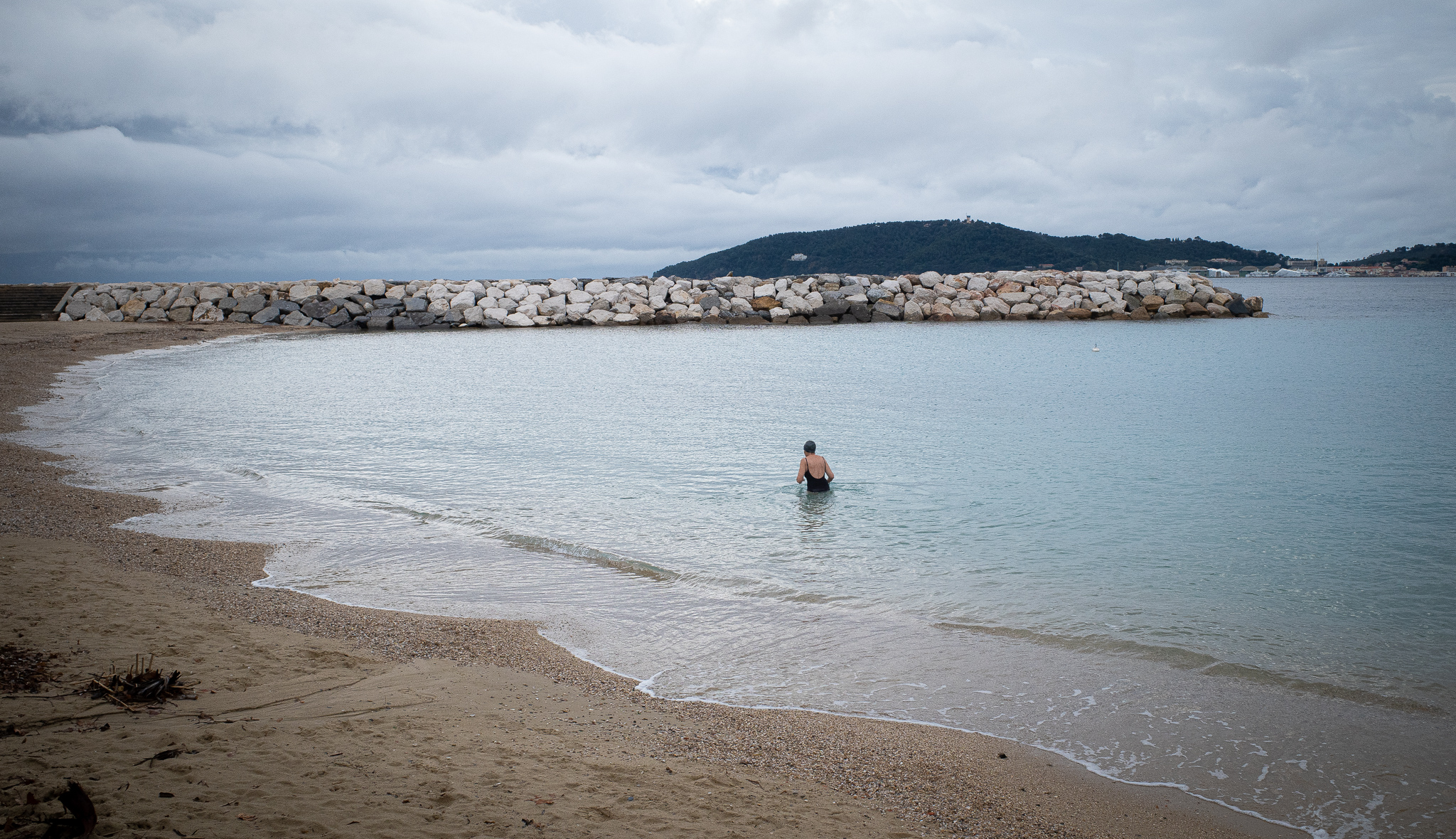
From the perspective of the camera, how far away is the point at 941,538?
8.72m

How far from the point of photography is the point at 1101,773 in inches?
166

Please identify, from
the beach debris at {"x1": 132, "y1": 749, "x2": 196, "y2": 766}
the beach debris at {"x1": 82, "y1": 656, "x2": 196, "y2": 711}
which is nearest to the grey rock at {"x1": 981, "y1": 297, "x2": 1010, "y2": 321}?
the beach debris at {"x1": 82, "y1": 656, "x2": 196, "y2": 711}

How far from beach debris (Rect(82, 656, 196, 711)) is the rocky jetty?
3898cm

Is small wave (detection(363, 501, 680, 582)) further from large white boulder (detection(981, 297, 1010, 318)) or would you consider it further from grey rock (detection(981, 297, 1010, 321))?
large white boulder (detection(981, 297, 1010, 318))

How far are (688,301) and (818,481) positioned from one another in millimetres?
34259

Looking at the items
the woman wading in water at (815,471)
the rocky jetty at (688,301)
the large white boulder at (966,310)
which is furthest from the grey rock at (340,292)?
the woman wading in water at (815,471)

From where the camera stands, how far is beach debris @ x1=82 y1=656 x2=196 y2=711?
393cm

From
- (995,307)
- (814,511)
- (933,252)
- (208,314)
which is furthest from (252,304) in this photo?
(933,252)

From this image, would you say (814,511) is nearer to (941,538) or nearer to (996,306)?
(941,538)

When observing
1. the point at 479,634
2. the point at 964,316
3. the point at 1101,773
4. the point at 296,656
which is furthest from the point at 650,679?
the point at 964,316

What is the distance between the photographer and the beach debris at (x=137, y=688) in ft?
12.9

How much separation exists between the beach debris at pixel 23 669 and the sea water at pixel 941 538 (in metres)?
2.35

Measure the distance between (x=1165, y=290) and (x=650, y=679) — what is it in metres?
47.0

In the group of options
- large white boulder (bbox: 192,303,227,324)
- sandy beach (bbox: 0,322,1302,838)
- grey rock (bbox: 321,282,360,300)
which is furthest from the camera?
grey rock (bbox: 321,282,360,300)
